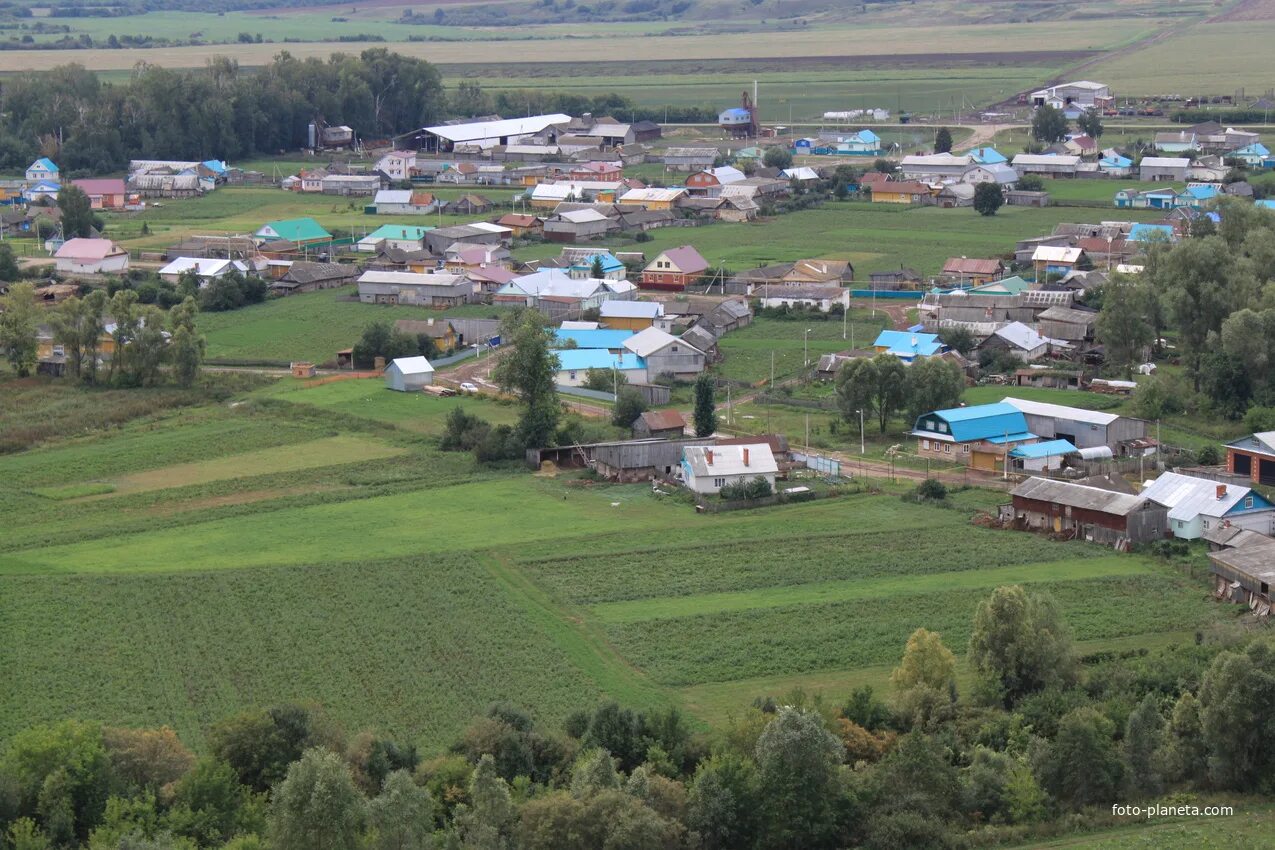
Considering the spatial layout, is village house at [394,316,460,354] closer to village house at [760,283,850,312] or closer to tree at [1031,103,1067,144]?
village house at [760,283,850,312]

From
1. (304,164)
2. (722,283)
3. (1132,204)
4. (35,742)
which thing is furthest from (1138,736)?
(304,164)

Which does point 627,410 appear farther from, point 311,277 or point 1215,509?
point 311,277

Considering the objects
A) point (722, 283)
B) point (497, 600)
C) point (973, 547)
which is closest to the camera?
point (497, 600)

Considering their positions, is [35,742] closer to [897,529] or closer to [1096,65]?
[897,529]

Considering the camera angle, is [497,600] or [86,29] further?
[86,29]

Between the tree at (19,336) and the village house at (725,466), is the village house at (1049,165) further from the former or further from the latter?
the village house at (725,466)

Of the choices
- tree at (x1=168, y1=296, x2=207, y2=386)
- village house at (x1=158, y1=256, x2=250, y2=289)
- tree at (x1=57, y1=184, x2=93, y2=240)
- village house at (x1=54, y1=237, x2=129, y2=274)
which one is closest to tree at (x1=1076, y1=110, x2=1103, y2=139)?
village house at (x1=158, y1=256, x2=250, y2=289)

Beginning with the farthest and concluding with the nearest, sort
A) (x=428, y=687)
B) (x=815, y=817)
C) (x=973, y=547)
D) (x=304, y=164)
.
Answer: (x=304, y=164), (x=973, y=547), (x=428, y=687), (x=815, y=817)
